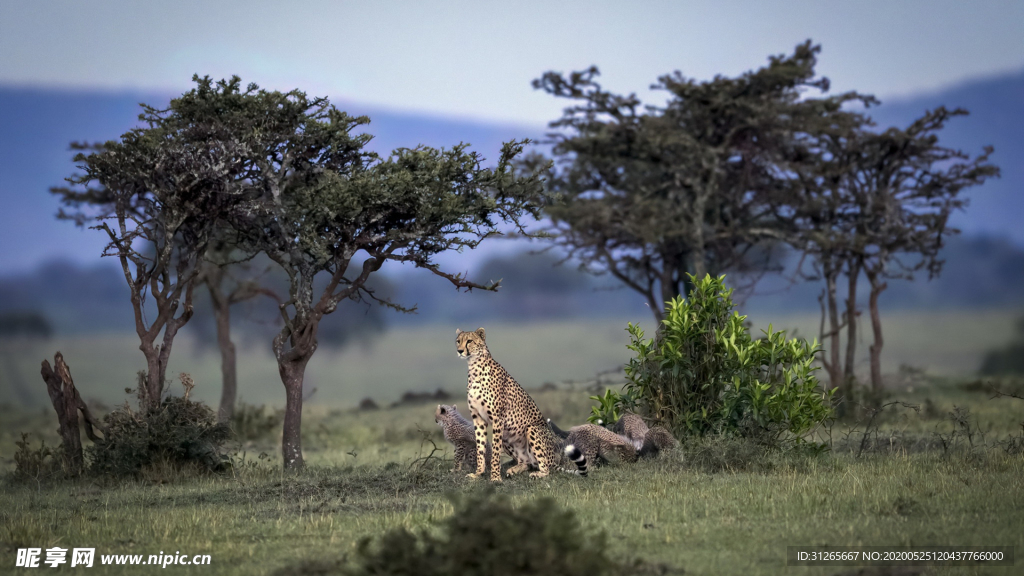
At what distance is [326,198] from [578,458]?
212 inches

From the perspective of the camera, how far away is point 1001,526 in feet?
28.2

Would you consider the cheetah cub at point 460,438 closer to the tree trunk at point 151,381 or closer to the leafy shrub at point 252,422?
the tree trunk at point 151,381

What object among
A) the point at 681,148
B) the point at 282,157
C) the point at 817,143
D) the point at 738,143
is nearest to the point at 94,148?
the point at 282,157

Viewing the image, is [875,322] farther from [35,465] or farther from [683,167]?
[35,465]

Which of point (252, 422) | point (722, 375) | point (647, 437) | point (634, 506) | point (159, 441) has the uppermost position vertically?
point (722, 375)

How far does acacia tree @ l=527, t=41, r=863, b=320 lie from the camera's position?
87.8 feet

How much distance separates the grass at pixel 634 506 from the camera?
8188 millimetres

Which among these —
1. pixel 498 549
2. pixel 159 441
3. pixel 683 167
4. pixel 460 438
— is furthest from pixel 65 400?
pixel 683 167

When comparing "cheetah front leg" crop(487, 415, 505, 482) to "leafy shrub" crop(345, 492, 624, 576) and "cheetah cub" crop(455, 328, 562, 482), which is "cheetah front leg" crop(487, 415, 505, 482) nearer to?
"cheetah cub" crop(455, 328, 562, 482)

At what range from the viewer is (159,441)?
14023 millimetres

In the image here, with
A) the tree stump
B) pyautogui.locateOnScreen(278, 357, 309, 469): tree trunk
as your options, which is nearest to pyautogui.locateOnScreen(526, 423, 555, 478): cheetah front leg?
pyautogui.locateOnScreen(278, 357, 309, 469): tree trunk

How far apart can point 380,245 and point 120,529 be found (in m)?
6.43

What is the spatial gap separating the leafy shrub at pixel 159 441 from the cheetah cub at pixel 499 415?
459 cm

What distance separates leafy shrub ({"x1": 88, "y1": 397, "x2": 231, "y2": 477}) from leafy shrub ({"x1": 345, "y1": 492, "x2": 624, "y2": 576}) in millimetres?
8332
